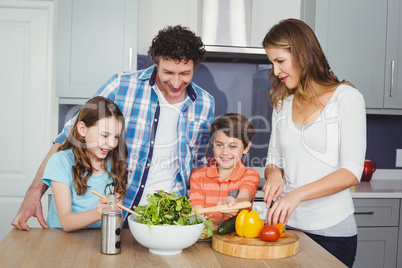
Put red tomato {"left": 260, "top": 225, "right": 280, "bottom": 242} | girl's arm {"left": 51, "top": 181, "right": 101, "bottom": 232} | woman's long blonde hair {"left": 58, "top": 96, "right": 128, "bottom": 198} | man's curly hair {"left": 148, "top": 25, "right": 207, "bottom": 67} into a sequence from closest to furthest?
red tomato {"left": 260, "top": 225, "right": 280, "bottom": 242} → girl's arm {"left": 51, "top": 181, "right": 101, "bottom": 232} → woman's long blonde hair {"left": 58, "top": 96, "right": 128, "bottom": 198} → man's curly hair {"left": 148, "top": 25, "right": 207, "bottom": 67}

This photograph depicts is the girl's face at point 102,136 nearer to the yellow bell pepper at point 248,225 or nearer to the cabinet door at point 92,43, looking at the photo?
the yellow bell pepper at point 248,225

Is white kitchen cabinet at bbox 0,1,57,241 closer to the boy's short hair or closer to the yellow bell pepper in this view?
the boy's short hair

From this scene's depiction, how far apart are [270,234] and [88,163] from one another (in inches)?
32.7

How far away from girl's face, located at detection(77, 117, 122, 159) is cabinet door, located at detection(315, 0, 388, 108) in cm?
179

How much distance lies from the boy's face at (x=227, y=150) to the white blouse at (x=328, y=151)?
45 cm

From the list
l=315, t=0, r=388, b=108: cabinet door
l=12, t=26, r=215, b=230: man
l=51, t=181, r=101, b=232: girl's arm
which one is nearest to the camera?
l=51, t=181, r=101, b=232: girl's arm

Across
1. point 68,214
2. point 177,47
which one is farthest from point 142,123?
point 68,214

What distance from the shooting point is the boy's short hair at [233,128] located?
2205mm

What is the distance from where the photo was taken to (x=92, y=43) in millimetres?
2814

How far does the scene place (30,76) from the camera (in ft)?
11.3

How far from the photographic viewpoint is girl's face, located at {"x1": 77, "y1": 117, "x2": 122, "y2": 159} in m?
1.78

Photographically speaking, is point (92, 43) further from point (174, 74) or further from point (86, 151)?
point (86, 151)

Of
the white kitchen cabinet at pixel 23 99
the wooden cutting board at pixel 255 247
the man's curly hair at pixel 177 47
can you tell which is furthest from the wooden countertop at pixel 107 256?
the white kitchen cabinet at pixel 23 99

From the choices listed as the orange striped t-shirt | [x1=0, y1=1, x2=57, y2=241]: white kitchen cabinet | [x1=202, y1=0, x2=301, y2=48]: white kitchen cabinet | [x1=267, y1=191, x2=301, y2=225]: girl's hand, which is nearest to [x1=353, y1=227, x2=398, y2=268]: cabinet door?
the orange striped t-shirt
